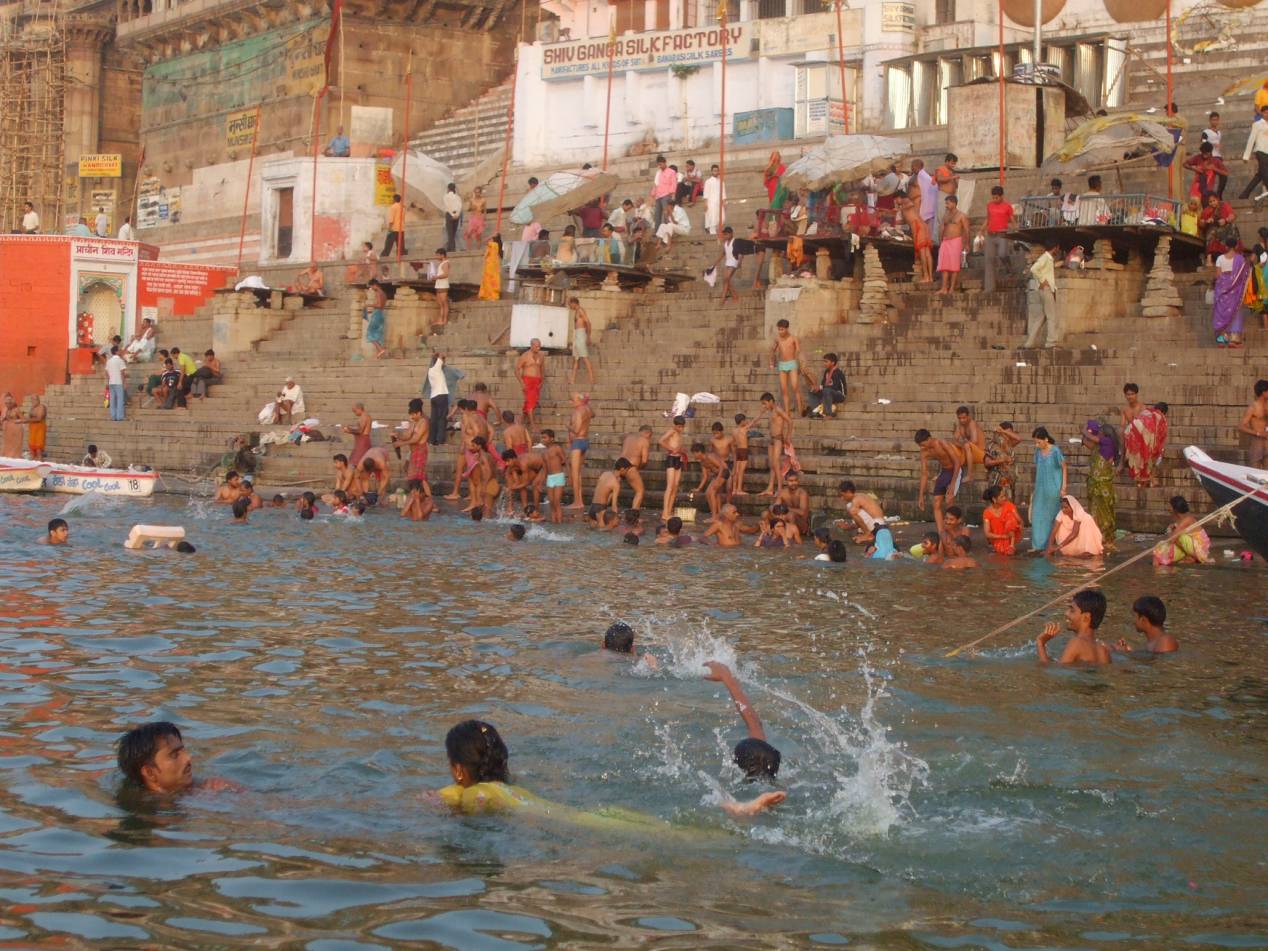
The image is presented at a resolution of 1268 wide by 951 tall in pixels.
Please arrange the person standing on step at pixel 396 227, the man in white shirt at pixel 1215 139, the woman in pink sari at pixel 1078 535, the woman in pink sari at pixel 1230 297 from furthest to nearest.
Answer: the person standing on step at pixel 396 227 → the man in white shirt at pixel 1215 139 → the woman in pink sari at pixel 1230 297 → the woman in pink sari at pixel 1078 535

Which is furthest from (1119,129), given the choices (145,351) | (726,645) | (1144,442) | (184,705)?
(145,351)

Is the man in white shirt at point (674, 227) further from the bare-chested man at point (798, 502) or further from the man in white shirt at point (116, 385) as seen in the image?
the man in white shirt at point (116, 385)

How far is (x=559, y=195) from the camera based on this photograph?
941 inches

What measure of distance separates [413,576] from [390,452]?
24.0ft

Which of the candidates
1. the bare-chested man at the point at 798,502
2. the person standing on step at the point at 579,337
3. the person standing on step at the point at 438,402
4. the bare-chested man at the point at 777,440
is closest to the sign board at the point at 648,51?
the person standing on step at the point at 579,337

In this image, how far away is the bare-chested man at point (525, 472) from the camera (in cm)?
1725

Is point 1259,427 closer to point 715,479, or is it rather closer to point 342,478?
point 715,479

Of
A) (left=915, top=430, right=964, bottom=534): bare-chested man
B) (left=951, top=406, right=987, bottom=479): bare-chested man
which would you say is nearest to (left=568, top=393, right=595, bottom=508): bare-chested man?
(left=915, top=430, right=964, bottom=534): bare-chested man

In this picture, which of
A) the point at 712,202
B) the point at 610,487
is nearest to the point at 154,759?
the point at 610,487

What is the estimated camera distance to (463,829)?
5953 mm

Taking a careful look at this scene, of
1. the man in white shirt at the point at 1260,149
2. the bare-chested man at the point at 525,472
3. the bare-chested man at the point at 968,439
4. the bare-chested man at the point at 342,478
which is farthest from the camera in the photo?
the man in white shirt at the point at 1260,149

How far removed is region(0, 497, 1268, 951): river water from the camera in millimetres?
5098

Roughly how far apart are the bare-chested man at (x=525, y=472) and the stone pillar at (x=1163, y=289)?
248 inches

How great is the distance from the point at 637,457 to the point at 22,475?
7.87 meters
